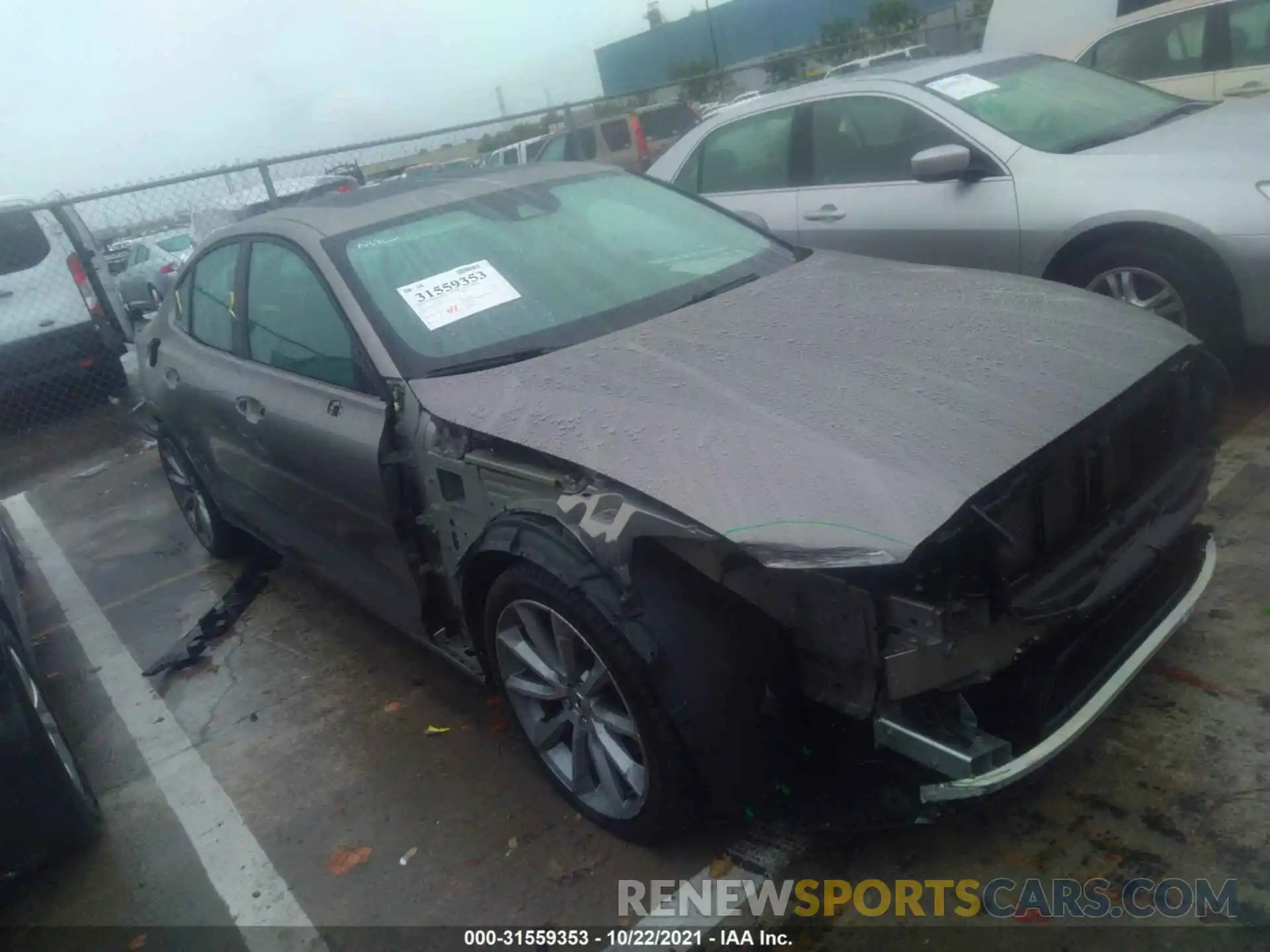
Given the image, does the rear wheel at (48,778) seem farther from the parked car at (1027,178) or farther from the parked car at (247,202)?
the parked car at (247,202)

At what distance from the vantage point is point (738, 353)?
2.76 m

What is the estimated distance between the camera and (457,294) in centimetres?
319

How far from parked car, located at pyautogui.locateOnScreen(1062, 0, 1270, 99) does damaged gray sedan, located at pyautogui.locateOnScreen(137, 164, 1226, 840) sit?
5656mm

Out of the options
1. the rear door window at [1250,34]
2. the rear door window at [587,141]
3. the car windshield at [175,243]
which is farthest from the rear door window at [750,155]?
the car windshield at [175,243]

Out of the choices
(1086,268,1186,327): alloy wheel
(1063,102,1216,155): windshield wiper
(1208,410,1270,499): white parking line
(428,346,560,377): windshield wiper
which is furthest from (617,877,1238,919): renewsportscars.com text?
(1063,102,1216,155): windshield wiper

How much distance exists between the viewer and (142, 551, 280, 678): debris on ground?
4.27 metres

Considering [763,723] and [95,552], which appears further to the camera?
[95,552]

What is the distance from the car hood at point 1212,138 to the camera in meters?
4.29

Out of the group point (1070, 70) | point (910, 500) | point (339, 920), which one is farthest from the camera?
point (1070, 70)

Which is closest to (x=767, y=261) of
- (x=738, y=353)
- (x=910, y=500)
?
(x=738, y=353)

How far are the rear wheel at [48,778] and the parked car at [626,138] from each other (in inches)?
467

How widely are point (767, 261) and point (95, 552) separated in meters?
4.49

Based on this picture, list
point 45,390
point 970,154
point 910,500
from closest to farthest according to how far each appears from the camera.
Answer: point 910,500 → point 970,154 → point 45,390

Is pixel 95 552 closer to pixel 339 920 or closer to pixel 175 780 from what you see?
pixel 175 780
